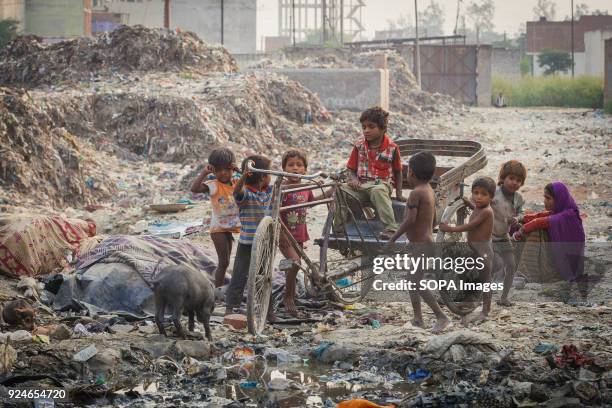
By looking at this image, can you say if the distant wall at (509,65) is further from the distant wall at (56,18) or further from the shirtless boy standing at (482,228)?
the shirtless boy standing at (482,228)

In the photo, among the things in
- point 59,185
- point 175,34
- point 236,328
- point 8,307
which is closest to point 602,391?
point 236,328

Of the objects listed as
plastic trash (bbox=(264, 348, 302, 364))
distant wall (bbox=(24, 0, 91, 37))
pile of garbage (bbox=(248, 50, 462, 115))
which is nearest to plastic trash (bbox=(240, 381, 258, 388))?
plastic trash (bbox=(264, 348, 302, 364))

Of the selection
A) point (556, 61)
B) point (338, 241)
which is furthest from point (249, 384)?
point (556, 61)

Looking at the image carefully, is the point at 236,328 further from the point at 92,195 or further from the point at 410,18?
the point at 410,18

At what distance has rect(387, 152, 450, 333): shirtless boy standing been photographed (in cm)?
601

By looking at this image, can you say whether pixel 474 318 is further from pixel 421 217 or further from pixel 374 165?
pixel 374 165

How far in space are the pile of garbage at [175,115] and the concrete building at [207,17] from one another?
97.5 ft

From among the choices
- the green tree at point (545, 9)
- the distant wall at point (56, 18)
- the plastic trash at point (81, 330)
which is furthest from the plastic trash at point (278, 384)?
the green tree at point (545, 9)

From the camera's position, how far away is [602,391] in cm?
451

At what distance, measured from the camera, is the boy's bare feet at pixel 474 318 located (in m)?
6.30

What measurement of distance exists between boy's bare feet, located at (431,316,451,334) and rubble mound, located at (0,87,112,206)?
276 inches

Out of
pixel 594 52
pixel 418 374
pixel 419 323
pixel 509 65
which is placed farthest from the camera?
pixel 509 65

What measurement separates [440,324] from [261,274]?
1.21m

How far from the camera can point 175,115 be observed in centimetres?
1706
